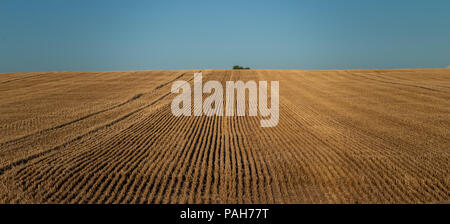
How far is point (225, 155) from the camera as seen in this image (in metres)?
9.28

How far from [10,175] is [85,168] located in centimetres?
164

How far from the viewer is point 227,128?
1322 centimetres

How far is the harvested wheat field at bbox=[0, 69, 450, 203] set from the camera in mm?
6516

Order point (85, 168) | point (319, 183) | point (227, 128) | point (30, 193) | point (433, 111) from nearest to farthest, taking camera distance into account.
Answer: point (30, 193) < point (319, 183) < point (85, 168) < point (227, 128) < point (433, 111)

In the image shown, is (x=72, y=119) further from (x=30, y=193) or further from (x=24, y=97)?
(x=24, y=97)

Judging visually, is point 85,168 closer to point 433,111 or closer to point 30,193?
point 30,193

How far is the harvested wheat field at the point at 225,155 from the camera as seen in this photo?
652 cm

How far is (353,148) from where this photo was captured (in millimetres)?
9719
